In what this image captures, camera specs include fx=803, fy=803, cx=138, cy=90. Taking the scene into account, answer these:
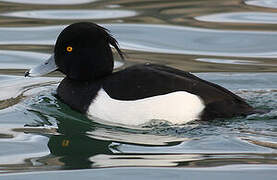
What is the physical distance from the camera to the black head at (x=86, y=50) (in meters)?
6.80

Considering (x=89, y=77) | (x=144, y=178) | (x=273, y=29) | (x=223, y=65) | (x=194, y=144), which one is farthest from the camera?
(x=273, y=29)

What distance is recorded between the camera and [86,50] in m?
6.86

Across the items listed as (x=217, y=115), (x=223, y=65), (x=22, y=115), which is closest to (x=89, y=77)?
(x=22, y=115)

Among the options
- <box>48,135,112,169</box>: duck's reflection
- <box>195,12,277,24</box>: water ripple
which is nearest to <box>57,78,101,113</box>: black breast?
<box>48,135,112,169</box>: duck's reflection

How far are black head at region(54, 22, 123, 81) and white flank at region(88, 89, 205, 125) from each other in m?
0.51

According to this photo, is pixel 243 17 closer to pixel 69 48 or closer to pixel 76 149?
pixel 69 48

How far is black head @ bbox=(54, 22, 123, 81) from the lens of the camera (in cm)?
680

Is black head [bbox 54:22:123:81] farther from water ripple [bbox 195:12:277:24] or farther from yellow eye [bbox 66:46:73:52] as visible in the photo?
water ripple [bbox 195:12:277:24]

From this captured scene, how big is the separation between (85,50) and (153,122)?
0.96m

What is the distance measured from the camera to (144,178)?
5.22m

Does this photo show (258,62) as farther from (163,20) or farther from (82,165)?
(82,165)

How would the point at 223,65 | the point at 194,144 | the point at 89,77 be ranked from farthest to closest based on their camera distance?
the point at 223,65, the point at 89,77, the point at 194,144

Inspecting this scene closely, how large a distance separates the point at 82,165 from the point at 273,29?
4.79m

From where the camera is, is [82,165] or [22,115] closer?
[82,165]
